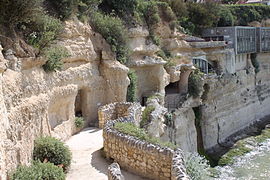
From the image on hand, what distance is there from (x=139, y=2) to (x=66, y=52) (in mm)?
11907

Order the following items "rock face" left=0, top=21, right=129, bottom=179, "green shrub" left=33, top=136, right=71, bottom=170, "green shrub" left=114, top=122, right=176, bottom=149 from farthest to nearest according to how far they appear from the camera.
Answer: "green shrub" left=33, top=136, right=71, bottom=170
"green shrub" left=114, top=122, right=176, bottom=149
"rock face" left=0, top=21, right=129, bottom=179

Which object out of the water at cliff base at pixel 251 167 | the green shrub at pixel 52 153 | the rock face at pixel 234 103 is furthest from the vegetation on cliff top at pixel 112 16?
the water at cliff base at pixel 251 167

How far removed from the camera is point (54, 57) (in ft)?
44.5

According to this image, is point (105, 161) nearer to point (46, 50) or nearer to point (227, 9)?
point (46, 50)

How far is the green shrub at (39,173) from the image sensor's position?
8328 mm

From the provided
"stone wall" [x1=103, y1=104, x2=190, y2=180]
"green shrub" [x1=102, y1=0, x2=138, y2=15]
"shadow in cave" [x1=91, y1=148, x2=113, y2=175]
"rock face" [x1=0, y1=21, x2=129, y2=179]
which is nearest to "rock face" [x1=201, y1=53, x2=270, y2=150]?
"green shrub" [x1=102, y1=0, x2=138, y2=15]

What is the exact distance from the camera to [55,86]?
13.7 meters

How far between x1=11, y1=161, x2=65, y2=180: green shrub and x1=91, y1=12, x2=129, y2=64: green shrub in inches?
421

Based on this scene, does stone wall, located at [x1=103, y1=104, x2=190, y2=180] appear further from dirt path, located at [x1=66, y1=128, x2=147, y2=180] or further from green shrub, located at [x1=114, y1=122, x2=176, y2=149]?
dirt path, located at [x1=66, y1=128, x2=147, y2=180]

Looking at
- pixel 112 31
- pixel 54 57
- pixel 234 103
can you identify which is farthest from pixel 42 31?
pixel 234 103

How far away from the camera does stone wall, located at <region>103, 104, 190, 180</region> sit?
29.3ft

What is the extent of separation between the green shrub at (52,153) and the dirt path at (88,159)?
0.44m

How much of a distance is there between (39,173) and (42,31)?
261 inches

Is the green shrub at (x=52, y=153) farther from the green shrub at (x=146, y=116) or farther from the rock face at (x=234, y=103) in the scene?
the rock face at (x=234, y=103)
